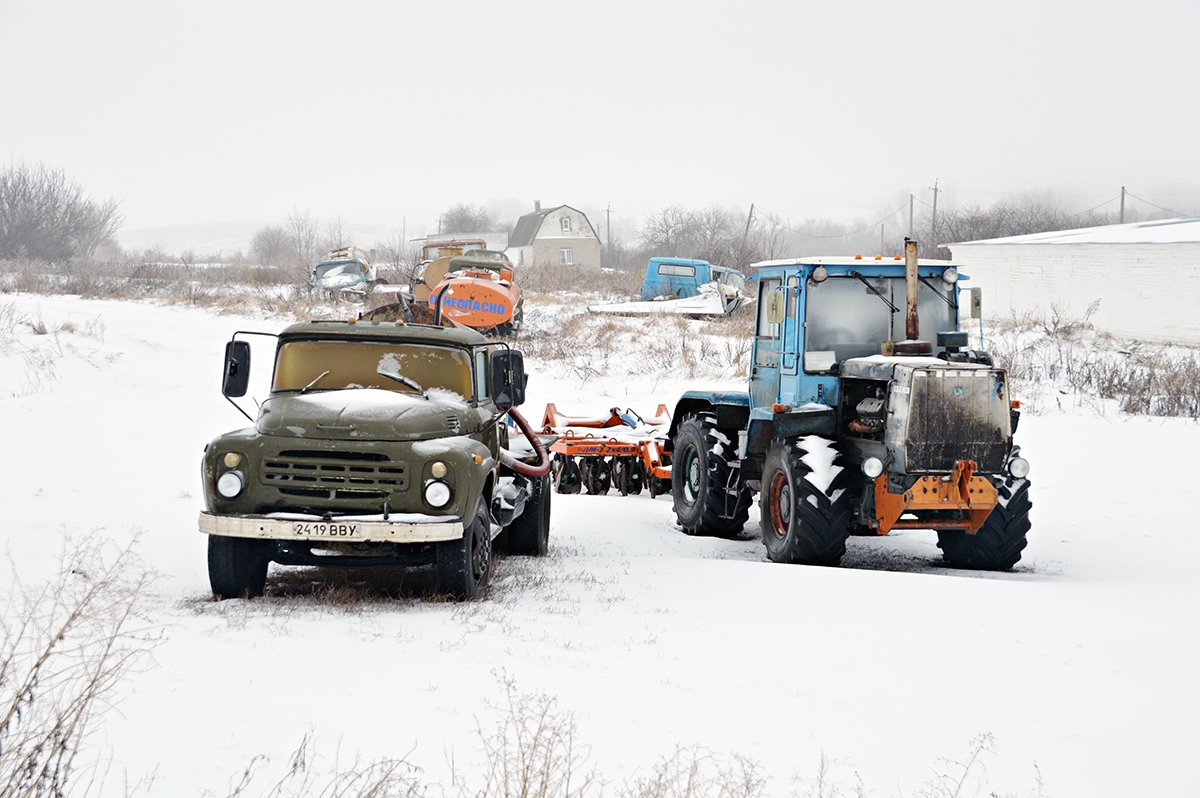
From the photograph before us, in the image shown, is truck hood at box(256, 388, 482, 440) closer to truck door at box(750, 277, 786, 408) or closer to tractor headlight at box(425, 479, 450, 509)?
tractor headlight at box(425, 479, 450, 509)

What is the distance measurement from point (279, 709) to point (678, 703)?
173cm

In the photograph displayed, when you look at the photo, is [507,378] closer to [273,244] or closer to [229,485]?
[229,485]

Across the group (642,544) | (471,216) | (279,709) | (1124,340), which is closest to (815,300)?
(642,544)

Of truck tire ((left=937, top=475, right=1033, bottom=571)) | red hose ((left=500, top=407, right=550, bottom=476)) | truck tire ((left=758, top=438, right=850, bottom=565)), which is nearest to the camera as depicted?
truck tire ((left=758, top=438, right=850, bottom=565))

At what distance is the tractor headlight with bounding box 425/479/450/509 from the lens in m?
6.79

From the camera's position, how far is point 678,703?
4875mm

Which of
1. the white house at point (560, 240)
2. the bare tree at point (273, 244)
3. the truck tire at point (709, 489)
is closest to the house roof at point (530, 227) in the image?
the white house at point (560, 240)

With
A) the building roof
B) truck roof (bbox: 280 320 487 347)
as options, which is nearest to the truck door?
truck roof (bbox: 280 320 487 347)

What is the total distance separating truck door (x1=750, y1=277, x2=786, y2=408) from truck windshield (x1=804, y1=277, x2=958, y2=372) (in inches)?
12.1

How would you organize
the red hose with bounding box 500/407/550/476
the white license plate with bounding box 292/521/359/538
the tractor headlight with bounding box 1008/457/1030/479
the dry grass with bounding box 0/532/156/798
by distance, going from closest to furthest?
the dry grass with bounding box 0/532/156/798 → the white license plate with bounding box 292/521/359/538 → the tractor headlight with bounding box 1008/457/1030/479 → the red hose with bounding box 500/407/550/476

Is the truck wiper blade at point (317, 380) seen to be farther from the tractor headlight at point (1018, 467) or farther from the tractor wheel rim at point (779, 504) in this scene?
the tractor headlight at point (1018, 467)

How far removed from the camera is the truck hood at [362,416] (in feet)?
22.8

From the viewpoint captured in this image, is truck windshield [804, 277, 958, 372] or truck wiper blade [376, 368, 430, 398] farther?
truck windshield [804, 277, 958, 372]

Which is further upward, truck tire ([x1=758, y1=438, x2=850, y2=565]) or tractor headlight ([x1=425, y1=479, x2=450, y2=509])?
tractor headlight ([x1=425, y1=479, x2=450, y2=509])
